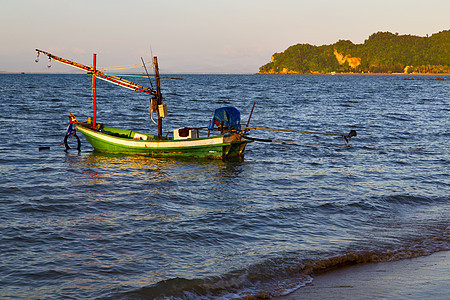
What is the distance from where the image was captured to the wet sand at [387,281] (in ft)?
27.5

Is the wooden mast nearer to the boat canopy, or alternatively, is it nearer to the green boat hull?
the green boat hull

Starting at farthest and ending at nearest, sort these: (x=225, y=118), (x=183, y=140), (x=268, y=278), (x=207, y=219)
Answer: (x=183, y=140)
(x=225, y=118)
(x=207, y=219)
(x=268, y=278)

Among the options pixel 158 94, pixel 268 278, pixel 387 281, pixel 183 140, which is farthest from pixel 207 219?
pixel 158 94

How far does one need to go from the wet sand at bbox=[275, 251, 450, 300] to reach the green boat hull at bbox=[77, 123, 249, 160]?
1399 centimetres

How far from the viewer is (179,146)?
23703 millimetres

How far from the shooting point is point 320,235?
12.0 meters

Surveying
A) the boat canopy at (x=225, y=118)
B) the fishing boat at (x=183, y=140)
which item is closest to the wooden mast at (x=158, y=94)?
the fishing boat at (x=183, y=140)

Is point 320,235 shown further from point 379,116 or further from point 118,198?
point 379,116

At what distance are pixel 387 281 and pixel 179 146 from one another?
1594 centimetres

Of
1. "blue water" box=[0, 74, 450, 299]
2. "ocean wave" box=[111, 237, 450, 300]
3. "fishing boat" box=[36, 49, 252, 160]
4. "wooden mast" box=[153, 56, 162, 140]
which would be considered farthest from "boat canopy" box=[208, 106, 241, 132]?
"ocean wave" box=[111, 237, 450, 300]

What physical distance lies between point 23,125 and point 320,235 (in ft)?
106

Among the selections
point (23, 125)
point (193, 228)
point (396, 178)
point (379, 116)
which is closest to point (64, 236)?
point (193, 228)

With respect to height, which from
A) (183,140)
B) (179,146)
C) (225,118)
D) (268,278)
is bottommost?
(268,278)

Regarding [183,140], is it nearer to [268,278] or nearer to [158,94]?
[158,94]
